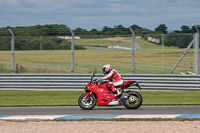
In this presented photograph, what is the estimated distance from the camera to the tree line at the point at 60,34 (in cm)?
1842

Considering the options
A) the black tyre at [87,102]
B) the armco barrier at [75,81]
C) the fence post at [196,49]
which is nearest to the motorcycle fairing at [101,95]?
the black tyre at [87,102]

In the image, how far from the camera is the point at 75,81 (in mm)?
18203

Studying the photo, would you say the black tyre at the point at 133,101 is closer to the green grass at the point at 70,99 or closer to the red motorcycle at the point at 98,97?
the red motorcycle at the point at 98,97

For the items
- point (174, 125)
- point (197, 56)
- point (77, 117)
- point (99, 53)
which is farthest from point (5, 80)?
point (174, 125)

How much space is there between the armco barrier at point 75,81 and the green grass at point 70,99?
0.30 meters

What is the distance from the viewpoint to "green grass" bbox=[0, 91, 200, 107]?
13453 mm

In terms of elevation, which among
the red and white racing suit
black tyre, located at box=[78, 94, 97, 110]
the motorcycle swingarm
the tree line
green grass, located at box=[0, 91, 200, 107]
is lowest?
green grass, located at box=[0, 91, 200, 107]

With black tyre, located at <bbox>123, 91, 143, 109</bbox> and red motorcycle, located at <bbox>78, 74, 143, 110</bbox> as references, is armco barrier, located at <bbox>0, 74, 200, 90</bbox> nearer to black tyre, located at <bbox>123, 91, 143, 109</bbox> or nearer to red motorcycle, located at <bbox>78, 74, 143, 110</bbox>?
red motorcycle, located at <bbox>78, 74, 143, 110</bbox>

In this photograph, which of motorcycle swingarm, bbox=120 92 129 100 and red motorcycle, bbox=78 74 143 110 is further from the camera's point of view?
Result: red motorcycle, bbox=78 74 143 110

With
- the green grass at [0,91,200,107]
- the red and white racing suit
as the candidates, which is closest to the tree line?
the green grass at [0,91,200,107]

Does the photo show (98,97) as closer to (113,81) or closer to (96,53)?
(113,81)

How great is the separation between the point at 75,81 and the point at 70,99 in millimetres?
3188

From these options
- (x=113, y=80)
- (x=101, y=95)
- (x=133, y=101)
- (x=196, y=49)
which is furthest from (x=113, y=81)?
(x=196, y=49)

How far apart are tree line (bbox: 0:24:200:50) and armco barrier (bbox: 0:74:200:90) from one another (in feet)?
5.71
